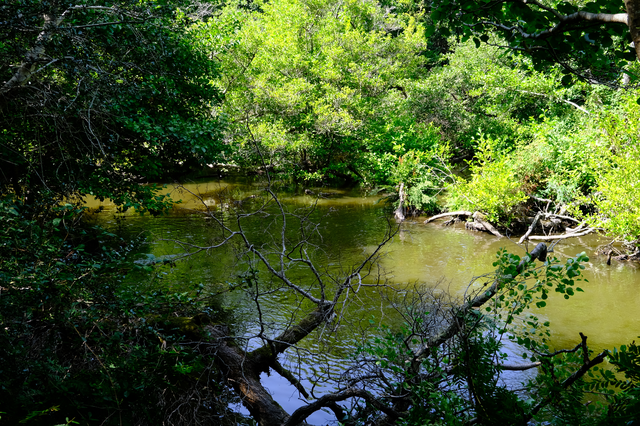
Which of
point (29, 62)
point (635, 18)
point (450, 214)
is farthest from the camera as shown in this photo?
point (450, 214)

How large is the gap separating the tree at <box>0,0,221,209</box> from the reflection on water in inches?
49.7

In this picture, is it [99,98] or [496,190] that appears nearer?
[99,98]

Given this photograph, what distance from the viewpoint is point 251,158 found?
16219 mm

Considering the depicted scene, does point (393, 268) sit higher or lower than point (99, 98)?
lower

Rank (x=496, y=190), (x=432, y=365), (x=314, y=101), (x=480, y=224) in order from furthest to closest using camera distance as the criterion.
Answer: (x=314, y=101), (x=480, y=224), (x=496, y=190), (x=432, y=365)

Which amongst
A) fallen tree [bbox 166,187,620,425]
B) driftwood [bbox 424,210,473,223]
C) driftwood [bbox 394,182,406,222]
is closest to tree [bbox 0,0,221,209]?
fallen tree [bbox 166,187,620,425]

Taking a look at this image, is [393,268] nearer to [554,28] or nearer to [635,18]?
[554,28]

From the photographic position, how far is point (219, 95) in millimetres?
9055

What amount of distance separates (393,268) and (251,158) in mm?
8842

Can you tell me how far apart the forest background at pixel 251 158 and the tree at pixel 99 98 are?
0.04 meters

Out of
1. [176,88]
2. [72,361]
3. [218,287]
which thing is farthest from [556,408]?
[176,88]

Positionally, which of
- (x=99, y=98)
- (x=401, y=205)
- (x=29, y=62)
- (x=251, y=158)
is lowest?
(x=401, y=205)

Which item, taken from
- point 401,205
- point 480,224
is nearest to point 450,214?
point 480,224

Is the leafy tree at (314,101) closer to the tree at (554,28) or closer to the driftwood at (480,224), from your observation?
the driftwood at (480,224)
